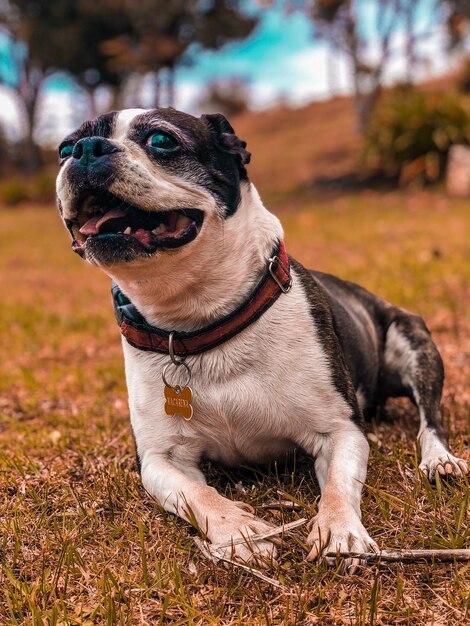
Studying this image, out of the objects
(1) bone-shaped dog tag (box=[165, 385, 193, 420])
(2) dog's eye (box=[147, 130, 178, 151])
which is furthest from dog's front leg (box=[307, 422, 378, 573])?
(2) dog's eye (box=[147, 130, 178, 151])

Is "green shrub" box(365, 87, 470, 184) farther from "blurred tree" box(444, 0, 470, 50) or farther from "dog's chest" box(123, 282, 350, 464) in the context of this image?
"dog's chest" box(123, 282, 350, 464)

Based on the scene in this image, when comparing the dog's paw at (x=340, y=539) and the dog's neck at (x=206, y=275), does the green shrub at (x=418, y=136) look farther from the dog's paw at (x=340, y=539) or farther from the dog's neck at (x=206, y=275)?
the dog's paw at (x=340, y=539)

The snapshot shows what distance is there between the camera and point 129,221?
251 cm

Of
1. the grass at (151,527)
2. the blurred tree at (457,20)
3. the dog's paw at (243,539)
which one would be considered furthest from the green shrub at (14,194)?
the dog's paw at (243,539)

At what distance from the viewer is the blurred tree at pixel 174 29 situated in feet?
77.1

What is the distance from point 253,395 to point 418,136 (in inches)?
477

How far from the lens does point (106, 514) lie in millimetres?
2602

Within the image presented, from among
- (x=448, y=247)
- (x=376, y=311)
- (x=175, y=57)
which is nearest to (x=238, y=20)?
(x=175, y=57)

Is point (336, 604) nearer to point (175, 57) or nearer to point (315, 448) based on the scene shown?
point (315, 448)

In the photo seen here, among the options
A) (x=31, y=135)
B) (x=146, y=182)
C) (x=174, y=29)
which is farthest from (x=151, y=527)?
(x=31, y=135)

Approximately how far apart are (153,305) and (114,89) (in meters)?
28.2

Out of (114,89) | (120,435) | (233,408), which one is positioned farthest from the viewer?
(114,89)

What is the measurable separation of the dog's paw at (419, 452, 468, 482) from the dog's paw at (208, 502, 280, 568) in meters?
0.69

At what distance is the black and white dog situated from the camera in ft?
7.87
